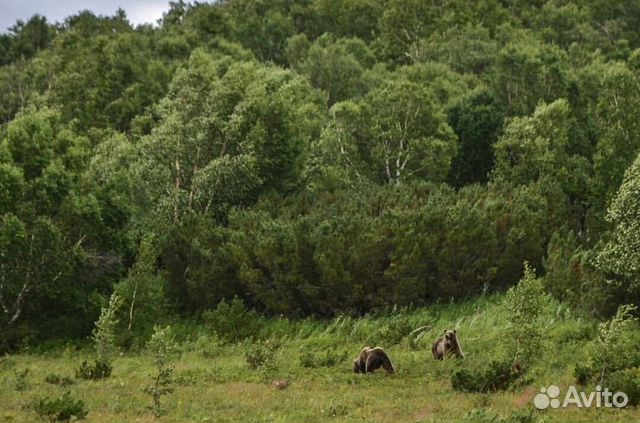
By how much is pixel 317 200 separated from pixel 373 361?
1876 centimetres

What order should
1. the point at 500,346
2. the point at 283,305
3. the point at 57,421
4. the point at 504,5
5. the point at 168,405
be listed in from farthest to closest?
the point at 504,5, the point at 283,305, the point at 500,346, the point at 168,405, the point at 57,421

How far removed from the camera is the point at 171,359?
29.3 meters

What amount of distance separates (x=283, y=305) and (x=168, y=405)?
1573 cm

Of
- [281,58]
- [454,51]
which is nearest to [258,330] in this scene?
[454,51]

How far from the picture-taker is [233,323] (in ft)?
107

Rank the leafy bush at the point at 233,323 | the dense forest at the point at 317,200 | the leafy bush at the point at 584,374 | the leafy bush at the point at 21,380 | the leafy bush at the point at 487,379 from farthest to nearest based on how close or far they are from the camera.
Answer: the dense forest at the point at 317,200 → the leafy bush at the point at 233,323 → the leafy bush at the point at 21,380 → the leafy bush at the point at 487,379 → the leafy bush at the point at 584,374

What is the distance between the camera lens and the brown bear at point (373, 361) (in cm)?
2391

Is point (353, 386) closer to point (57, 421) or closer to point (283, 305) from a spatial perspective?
point (57, 421)

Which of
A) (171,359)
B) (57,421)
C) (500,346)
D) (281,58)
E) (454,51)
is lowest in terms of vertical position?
(500,346)

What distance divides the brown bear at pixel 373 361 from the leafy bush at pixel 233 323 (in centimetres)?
840

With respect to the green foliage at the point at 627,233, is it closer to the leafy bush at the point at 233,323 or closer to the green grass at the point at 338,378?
the green grass at the point at 338,378

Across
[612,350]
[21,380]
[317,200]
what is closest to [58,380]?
[21,380]

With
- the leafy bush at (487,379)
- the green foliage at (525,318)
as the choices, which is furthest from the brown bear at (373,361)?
the green foliage at (525,318)

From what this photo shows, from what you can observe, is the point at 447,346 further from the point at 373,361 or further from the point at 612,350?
the point at 612,350
